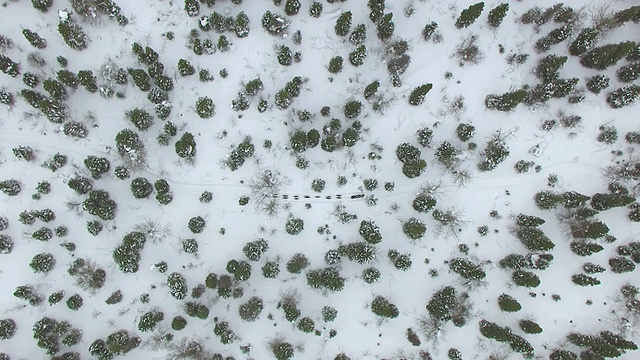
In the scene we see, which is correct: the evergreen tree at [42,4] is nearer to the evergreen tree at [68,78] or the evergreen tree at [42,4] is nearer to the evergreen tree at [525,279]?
the evergreen tree at [68,78]

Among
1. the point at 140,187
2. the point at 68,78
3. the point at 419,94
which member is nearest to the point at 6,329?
Result: the point at 140,187

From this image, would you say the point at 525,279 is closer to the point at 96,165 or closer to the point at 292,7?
the point at 292,7

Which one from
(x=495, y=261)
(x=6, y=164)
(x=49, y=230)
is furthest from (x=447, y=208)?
(x=6, y=164)

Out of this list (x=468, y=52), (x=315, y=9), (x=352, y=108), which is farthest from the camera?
(x=468, y=52)

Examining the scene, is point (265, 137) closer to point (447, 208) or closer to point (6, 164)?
point (447, 208)

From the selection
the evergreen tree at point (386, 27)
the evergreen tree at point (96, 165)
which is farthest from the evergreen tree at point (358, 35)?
the evergreen tree at point (96, 165)

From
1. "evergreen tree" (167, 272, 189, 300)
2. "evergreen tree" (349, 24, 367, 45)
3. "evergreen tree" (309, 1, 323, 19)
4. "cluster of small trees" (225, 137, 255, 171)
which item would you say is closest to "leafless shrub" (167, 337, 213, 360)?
"evergreen tree" (167, 272, 189, 300)
